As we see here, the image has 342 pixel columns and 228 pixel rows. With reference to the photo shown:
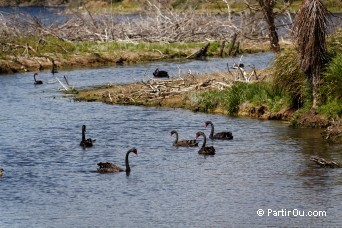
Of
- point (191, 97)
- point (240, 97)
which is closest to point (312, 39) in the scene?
point (240, 97)

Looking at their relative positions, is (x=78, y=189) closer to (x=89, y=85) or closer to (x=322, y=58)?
(x=322, y=58)

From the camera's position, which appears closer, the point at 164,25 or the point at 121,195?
the point at 121,195

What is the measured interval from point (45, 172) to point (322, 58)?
446 inches

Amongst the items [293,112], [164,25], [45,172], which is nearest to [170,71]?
[164,25]

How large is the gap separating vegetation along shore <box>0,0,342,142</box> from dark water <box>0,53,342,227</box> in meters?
0.91

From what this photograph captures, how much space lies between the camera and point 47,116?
41562 millimetres

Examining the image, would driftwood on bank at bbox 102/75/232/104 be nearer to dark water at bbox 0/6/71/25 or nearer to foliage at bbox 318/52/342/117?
foliage at bbox 318/52/342/117

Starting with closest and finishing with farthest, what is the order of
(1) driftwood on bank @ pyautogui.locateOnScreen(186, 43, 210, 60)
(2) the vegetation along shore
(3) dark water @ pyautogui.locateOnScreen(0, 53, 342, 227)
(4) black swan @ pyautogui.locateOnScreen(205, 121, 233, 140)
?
(3) dark water @ pyautogui.locateOnScreen(0, 53, 342, 227) < (4) black swan @ pyautogui.locateOnScreen(205, 121, 233, 140) < (2) the vegetation along shore < (1) driftwood on bank @ pyautogui.locateOnScreen(186, 43, 210, 60)

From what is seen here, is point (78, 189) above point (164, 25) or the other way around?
the other way around

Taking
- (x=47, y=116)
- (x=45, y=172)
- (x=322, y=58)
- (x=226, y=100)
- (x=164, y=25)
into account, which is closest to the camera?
(x=45, y=172)

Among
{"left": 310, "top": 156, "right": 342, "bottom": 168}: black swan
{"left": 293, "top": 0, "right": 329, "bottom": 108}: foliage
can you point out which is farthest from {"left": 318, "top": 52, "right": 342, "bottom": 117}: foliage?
{"left": 310, "top": 156, "right": 342, "bottom": 168}: black swan

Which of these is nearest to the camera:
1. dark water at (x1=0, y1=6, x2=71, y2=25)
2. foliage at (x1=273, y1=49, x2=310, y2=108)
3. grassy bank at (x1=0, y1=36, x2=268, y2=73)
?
foliage at (x1=273, y1=49, x2=310, y2=108)

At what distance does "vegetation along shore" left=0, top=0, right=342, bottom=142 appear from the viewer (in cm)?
3481

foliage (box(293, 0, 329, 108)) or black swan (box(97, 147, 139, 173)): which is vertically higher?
foliage (box(293, 0, 329, 108))
